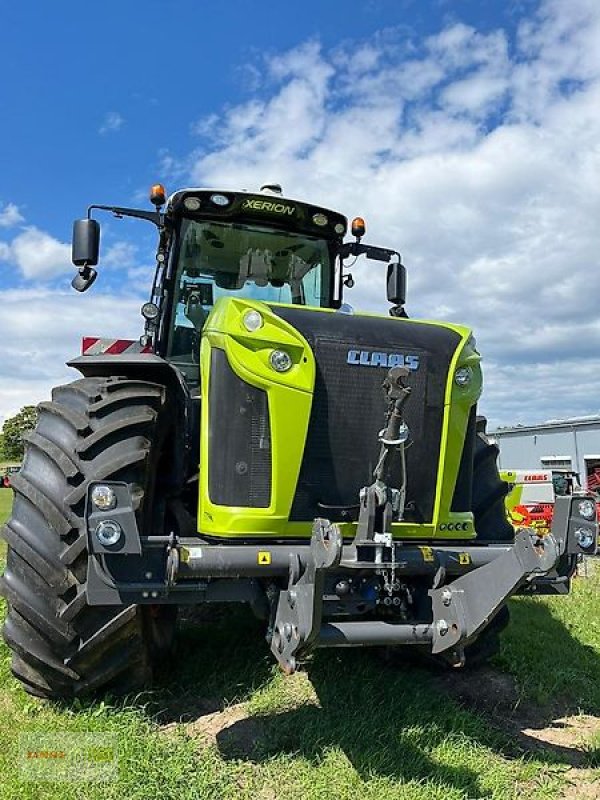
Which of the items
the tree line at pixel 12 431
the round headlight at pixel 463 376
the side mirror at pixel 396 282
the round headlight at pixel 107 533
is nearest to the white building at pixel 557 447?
the side mirror at pixel 396 282

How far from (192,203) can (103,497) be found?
7.90 ft

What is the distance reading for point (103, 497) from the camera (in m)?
3.14

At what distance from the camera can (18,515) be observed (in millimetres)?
3750

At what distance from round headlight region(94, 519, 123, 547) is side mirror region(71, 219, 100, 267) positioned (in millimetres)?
2311

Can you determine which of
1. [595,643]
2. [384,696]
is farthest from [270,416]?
[595,643]

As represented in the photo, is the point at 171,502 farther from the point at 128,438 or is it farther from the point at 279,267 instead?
the point at 279,267

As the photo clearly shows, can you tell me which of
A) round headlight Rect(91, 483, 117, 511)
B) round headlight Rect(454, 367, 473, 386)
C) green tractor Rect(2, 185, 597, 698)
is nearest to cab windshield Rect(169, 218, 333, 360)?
green tractor Rect(2, 185, 597, 698)

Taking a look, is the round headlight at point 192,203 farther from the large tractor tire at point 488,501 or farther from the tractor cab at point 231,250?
the large tractor tire at point 488,501

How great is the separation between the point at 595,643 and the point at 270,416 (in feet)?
11.9

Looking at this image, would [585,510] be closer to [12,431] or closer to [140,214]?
[140,214]

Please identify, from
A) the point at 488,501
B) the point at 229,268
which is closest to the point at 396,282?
the point at 229,268

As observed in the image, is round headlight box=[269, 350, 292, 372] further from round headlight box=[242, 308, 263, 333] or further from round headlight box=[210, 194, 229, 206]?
round headlight box=[210, 194, 229, 206]

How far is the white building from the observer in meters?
24.2

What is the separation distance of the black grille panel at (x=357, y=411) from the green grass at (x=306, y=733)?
1.09 meters
